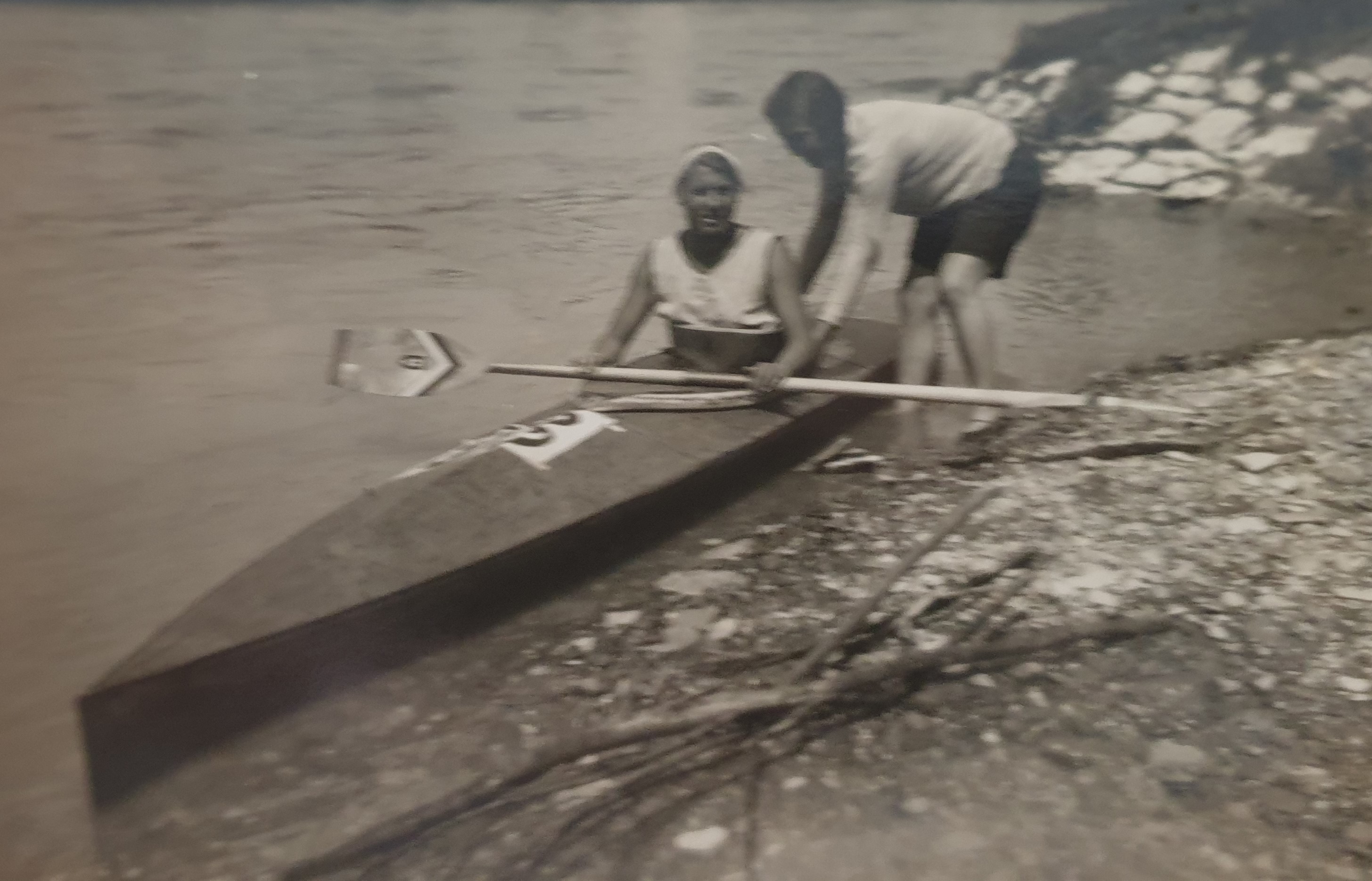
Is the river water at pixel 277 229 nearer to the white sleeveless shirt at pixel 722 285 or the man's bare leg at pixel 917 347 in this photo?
the white sleeveless shirt at pixel 722 285

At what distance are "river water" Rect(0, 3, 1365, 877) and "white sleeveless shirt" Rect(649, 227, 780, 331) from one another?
39mm

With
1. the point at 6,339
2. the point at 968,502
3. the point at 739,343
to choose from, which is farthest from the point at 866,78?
the point at 6,339

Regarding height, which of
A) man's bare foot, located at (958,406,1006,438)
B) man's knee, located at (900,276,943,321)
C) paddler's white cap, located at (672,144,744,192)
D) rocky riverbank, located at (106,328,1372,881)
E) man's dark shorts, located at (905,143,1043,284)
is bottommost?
rocky riverbank, located at (106,328,1372,881)

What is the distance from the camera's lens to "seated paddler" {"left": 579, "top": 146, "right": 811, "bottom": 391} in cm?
126

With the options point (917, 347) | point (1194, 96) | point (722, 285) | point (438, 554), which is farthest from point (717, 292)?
point (1194, 96)

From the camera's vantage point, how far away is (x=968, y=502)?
4.25 feet

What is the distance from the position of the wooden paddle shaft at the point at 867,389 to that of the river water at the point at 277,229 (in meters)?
0.07

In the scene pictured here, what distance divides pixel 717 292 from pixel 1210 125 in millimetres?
768

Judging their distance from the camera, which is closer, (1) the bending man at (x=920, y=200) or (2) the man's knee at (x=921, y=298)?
(1) the bending man at (x=920, y=200)

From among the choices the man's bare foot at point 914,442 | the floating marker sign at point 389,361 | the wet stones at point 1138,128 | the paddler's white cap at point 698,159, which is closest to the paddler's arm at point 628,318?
the paddler's white cap at point 698,159

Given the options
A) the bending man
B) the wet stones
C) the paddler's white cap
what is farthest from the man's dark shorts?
the paddler's white cap

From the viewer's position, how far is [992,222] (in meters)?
1.42

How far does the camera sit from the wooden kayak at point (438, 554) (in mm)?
912

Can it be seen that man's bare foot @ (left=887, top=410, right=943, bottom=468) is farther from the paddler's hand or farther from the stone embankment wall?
the stone embankment wall
